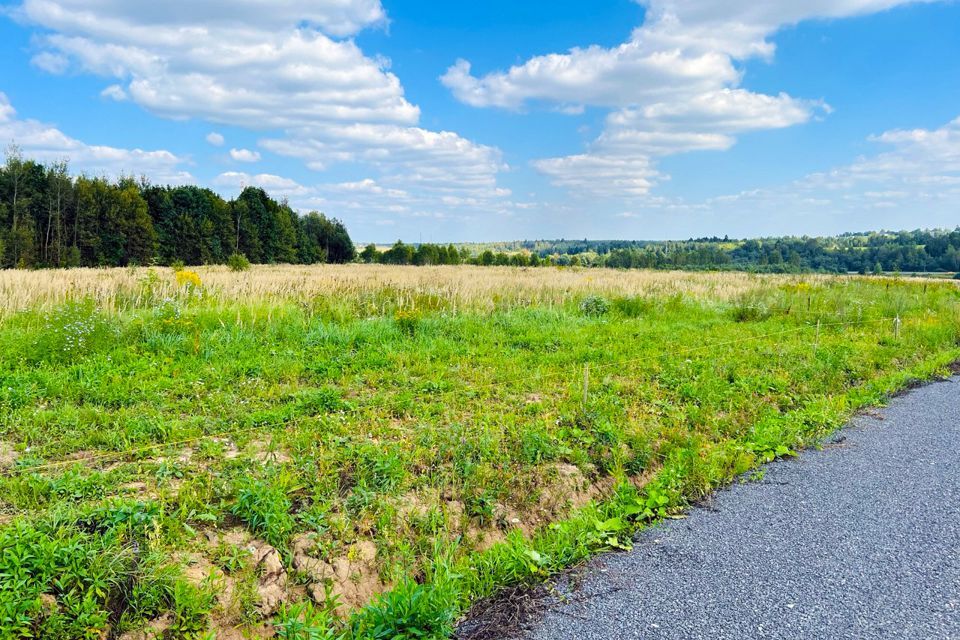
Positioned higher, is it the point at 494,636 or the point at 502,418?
the point at 502,418

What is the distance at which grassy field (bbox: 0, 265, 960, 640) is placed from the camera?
3.21 metres

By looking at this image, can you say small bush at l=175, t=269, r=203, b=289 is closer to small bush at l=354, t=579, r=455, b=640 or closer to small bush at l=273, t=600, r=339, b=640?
small bush at l=273, t=600, r=339, b=640

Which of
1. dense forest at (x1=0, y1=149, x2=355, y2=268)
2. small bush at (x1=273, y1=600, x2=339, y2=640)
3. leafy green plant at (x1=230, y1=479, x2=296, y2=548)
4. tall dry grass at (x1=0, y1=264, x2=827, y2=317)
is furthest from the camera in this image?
dense forest at (x1=0, y1=149, x2=355, y2=268)

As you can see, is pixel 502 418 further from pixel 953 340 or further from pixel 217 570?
pixel 953 340

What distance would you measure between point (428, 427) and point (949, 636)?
4.07 m

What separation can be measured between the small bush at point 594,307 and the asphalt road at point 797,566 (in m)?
9.21

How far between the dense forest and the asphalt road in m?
35.4

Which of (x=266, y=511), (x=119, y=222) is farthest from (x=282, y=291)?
(x=119, y=222)

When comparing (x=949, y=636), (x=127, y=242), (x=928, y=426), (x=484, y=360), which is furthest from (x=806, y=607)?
(x=127, y=242)

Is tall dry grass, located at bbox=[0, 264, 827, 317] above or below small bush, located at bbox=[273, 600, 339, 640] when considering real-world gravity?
above

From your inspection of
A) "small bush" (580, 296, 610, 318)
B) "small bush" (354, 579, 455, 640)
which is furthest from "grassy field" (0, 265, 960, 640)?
"small bush" (580, 296, 610, 318)

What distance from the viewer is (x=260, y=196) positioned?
189ft

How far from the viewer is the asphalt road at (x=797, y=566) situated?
3234 mm

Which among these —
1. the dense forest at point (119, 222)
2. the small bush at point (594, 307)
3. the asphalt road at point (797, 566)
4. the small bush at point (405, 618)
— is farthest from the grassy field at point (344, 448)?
the dense forest at point (119, 222)
